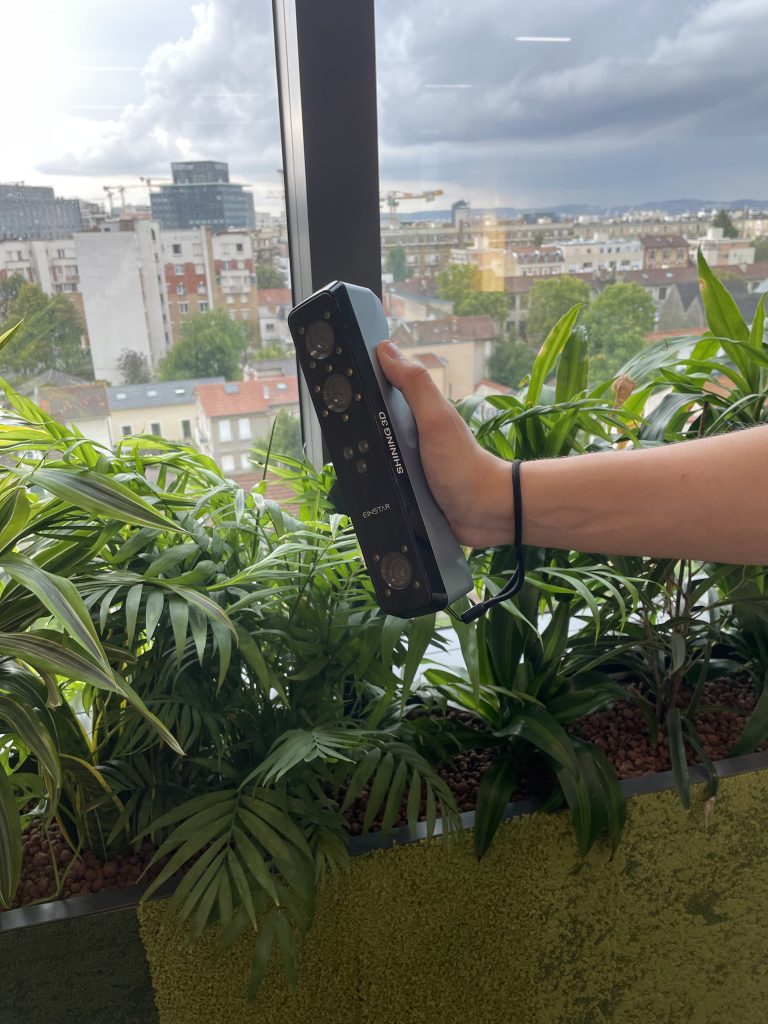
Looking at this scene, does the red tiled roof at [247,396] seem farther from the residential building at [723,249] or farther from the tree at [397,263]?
the residential building at [723,249]

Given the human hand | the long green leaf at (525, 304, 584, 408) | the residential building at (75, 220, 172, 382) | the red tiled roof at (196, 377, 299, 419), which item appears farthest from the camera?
the red tiled roof at (196, 377, 299, 419)

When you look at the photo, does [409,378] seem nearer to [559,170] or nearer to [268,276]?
[268,276]

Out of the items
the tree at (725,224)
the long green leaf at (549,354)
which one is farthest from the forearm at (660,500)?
the tree at (725,224)

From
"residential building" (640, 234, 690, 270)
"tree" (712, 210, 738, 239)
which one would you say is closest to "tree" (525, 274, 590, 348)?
"residential building" (640, 234, 690, 270)

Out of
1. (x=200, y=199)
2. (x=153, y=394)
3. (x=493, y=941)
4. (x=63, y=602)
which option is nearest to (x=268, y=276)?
(x=200, y=199)

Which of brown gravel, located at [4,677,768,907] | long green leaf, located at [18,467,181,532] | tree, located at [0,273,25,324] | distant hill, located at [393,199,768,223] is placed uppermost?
distant hill, located at [393,199,768,223]

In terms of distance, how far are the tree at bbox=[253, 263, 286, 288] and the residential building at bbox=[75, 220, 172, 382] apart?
0.44 feet

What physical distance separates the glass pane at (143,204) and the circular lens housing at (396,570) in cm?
60

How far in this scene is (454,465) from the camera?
0.74 m

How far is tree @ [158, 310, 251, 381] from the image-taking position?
45.0 inches

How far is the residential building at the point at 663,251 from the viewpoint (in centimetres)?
131

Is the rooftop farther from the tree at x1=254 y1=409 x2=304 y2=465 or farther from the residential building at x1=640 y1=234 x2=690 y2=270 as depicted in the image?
the residential building at x1=640 y1=234 x2=690 y2=270

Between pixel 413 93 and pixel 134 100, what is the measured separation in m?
0.38

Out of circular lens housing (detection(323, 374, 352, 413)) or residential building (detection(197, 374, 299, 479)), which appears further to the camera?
residential building (detection(197, 374, 299, 479))
